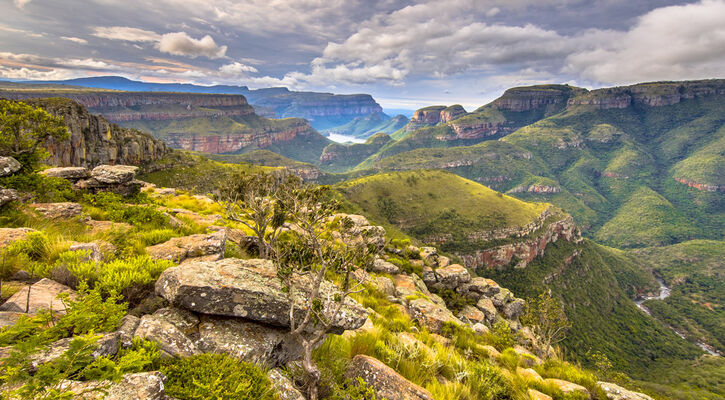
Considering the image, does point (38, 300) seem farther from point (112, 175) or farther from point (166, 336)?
point (112, 175)

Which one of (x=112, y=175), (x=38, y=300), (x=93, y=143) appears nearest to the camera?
(x=38, y=300)

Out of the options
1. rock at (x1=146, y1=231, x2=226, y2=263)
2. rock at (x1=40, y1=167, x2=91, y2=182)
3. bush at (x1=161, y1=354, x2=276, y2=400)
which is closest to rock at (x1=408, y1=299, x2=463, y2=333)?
rock at (x1=146, y1=231, x2=226, y2=263)

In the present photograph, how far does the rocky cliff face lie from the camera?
205 feet

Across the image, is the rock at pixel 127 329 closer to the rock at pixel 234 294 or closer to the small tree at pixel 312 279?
the rock at pixel 234 294

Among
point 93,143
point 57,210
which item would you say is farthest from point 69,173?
point 93,143

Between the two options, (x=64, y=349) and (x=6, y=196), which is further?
(x=6, y=196)

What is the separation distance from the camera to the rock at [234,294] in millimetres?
6035

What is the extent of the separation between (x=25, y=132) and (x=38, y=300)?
16935mm

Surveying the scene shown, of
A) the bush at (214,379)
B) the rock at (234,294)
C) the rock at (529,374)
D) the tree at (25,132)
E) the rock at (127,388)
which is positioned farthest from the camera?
the tree at (25,132)

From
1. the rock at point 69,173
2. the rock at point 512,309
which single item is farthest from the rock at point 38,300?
the rock at point 512,309

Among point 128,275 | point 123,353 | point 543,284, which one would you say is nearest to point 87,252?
point 128,275

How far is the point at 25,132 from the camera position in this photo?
15.0 meters

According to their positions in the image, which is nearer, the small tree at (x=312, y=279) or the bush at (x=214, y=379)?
the bush at (x=214, y=379)

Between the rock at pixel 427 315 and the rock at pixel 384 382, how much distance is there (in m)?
9.06
